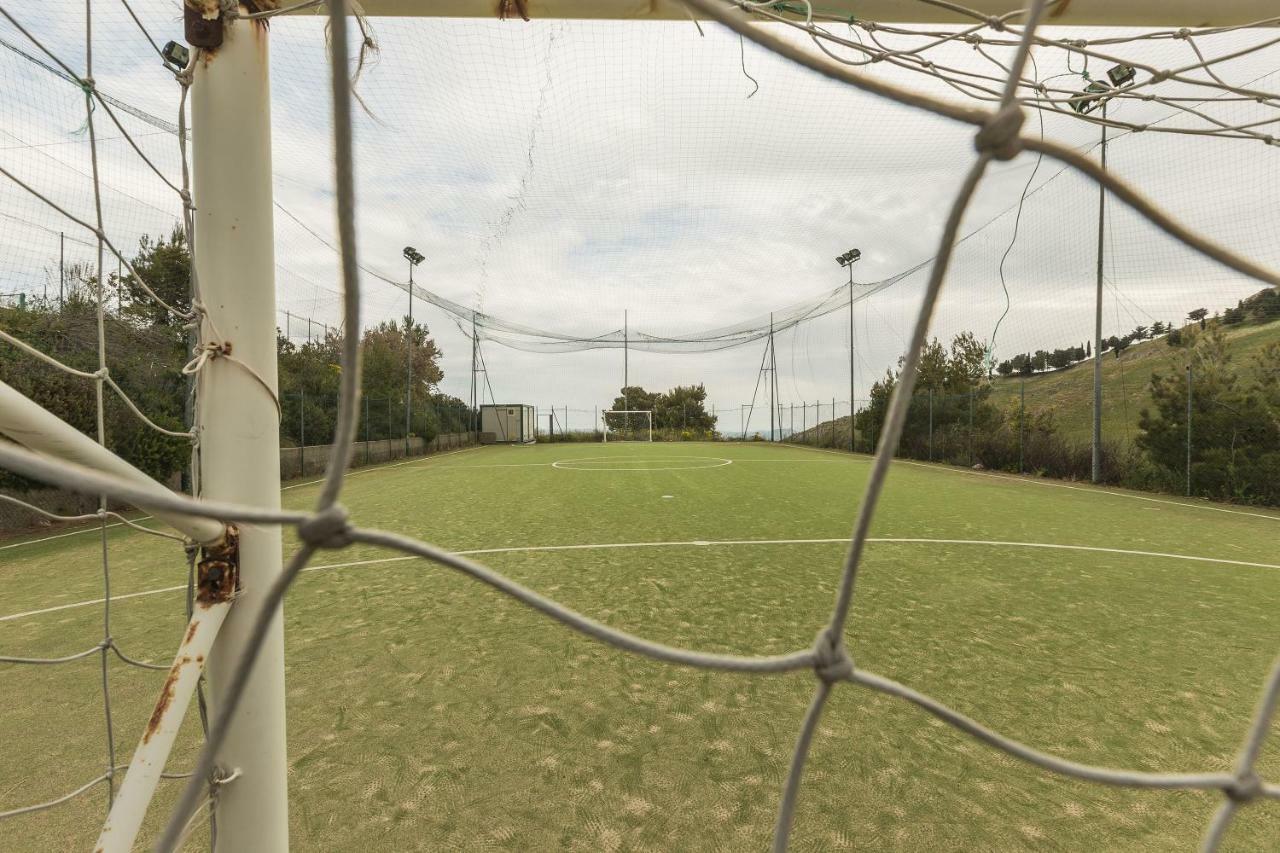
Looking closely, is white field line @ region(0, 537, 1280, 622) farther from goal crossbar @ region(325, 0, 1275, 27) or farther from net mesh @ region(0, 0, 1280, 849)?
goal crossbar @ region(325, 0, 1275, 27)

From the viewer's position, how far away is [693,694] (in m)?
1.83

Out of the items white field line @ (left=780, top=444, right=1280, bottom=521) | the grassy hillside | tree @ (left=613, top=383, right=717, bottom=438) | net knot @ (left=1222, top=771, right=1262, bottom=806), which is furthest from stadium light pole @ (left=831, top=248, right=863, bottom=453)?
net knot @ (left=1222, top=771, right=1262, bottom=806)

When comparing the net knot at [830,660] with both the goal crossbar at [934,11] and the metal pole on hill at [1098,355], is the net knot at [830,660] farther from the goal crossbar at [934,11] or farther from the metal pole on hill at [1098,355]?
the metal pole on hill at [1098,355]

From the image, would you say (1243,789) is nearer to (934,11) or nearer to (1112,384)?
(934,11)

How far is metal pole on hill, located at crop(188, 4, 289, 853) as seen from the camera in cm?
87

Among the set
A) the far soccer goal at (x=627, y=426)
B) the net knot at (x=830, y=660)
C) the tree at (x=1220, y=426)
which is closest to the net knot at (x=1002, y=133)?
the net knot at (x=830, y=660)

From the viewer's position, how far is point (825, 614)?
2.61 metres

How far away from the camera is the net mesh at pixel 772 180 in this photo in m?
0.60

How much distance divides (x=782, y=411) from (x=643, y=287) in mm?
6984

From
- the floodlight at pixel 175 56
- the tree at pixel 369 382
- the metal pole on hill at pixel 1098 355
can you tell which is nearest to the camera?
the floodlight at pixel 175 56

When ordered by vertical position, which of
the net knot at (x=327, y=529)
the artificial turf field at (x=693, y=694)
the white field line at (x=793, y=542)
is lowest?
the artificial turf field at (x=693, y=694)

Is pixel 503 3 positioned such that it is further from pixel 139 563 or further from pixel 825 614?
pixel 139 563

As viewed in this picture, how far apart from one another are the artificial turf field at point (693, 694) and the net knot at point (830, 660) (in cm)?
83

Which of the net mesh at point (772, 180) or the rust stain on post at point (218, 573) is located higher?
the net mesh at point (772, 180)
